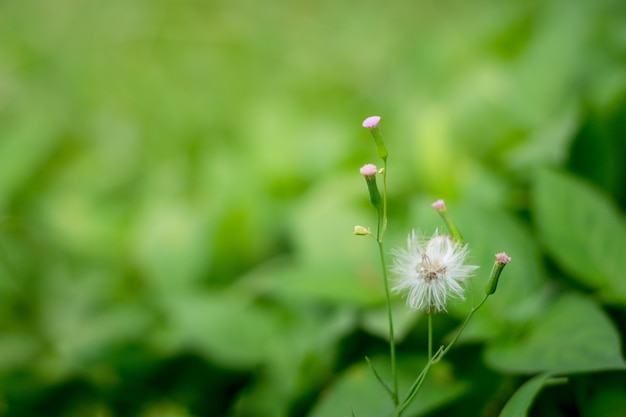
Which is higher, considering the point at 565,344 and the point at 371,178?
the point at 371,178

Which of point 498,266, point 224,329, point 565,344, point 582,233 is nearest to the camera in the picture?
point 498,266

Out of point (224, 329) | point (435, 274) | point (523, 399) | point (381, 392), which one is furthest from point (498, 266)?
point (224, 329)

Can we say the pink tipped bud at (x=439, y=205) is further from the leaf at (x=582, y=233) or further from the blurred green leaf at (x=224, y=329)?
the blurred green leaf at (x=224, y=329)

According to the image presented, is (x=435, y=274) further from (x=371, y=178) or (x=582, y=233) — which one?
(x=582, y=233)

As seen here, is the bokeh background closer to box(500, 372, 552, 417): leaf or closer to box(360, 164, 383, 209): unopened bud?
box(500, 372, 552, 417): leaf

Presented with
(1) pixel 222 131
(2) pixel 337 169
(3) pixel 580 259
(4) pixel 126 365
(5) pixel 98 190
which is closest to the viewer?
(3) pixel 580 259

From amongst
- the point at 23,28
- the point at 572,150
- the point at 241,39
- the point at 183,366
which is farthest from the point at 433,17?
the point at 183,366

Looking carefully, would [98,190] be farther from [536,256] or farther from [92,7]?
[92,7]

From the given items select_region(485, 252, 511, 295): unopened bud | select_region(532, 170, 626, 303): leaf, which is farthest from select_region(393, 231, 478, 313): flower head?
select_region(532, 170, 626, 303): leaf
